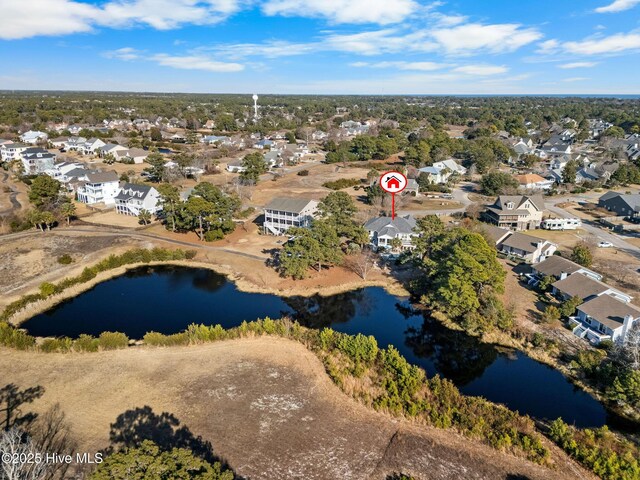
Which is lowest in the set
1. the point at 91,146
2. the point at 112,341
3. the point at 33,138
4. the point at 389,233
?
the point at 112,341

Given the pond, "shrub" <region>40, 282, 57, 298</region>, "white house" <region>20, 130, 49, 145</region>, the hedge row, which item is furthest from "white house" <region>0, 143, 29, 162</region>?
"shrub" <region>40, 282, 57, 298</region>

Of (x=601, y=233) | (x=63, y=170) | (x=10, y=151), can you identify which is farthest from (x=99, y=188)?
(x=601, y=233)

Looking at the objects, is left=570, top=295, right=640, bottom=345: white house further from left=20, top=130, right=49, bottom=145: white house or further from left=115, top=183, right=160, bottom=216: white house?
left=20, top=130, right=49, bottom=145: white house

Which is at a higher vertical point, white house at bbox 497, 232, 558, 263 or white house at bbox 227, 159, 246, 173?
white house at bbox 227, 159, 246, 173

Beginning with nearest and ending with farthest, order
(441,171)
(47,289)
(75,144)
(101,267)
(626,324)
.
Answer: (626,324), (47,289), (101,267), (441,171), (75,144)

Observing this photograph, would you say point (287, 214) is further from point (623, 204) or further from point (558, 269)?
point (623, 204)

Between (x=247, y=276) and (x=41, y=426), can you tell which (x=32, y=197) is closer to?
(x=247, y=276)

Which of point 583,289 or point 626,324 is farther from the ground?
point 583,289

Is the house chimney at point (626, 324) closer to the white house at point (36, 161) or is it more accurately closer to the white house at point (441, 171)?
the white house at point (441, 171)

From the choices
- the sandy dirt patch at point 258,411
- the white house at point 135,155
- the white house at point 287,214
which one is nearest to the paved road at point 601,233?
the white house at point 287,214
